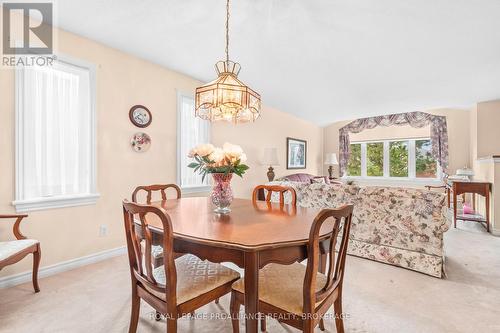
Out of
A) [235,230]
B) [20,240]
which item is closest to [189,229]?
[235,230]

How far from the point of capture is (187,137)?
3.49 metres

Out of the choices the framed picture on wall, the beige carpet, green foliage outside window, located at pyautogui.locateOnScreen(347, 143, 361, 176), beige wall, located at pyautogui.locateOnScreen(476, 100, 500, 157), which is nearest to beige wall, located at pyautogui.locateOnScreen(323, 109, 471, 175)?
beige wall, located at pyautogui.locateOnScreen(476, 100, 500, 157)

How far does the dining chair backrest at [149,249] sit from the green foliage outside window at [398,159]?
241 inches

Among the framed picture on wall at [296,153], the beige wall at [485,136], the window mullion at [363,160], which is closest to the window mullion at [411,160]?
the window mullion at [363,160]

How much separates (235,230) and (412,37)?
255 centimetres

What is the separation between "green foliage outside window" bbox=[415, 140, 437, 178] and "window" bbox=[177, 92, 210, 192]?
4.88 metres

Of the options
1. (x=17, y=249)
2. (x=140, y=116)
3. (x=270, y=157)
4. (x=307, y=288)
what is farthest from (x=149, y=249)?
(x=270, y=157)

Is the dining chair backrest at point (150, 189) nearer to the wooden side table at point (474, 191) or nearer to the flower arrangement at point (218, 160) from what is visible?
the flower arrangement at point (218, 160)

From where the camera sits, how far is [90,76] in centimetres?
248

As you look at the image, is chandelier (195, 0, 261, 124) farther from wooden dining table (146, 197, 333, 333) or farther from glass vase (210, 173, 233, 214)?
wooden dining table (146, 197, 333, 333)

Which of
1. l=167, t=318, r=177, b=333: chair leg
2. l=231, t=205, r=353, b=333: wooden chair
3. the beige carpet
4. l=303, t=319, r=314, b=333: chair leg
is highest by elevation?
l=231, t=205, r=353, b=333: wooden chair

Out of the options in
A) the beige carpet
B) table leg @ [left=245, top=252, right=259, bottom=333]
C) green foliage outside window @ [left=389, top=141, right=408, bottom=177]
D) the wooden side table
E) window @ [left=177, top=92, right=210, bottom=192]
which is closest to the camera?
table leg @ [left=245, top=252, right=259, bottom=333]

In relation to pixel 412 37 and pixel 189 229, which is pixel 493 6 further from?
pixel 189 229

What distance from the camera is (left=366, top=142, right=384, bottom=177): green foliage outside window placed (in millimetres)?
6047
